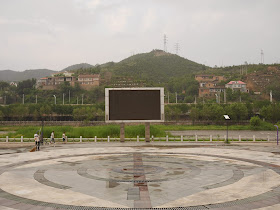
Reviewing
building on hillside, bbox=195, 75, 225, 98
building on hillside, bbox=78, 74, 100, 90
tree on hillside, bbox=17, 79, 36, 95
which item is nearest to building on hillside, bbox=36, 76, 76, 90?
tree on hillside, bbox=17, 79, 36, 95

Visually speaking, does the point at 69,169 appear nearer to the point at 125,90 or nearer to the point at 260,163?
the point at 260,163

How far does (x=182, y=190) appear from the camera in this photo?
11.6 meters

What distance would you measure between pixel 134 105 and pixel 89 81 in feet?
390

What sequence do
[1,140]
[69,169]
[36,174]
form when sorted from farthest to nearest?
[1,140] → [69,169] → [36,174]

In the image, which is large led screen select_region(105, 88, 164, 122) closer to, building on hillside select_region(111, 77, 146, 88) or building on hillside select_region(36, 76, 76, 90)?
building on hillside select_region(111, 77, 146, 88)

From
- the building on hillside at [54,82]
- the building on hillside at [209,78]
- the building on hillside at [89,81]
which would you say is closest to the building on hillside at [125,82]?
the building on hillside at [89,81]

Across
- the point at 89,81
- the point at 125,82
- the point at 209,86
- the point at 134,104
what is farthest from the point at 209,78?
the point at 134,104

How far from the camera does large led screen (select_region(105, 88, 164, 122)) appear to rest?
108 feet

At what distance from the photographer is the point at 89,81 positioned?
148250 mm

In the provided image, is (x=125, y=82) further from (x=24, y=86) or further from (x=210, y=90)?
(x=24, y=86)

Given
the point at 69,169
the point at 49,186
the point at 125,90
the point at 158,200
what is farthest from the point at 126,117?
the point at 158,200

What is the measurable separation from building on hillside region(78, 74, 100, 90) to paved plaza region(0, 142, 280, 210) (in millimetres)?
126455

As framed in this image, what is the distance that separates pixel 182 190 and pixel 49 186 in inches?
234

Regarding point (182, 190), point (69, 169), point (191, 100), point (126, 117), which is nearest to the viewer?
point (182, 190)
